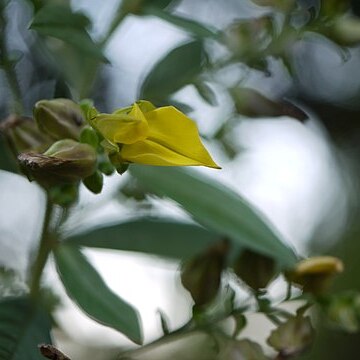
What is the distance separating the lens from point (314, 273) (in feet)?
1.97

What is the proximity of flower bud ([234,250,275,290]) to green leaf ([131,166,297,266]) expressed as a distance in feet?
0.04

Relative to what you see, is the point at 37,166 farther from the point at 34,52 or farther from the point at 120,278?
the point at 120,278

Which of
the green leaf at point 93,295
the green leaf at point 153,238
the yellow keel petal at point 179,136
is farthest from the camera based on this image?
the green leaf at point 153,238

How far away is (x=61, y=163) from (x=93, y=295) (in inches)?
5.7

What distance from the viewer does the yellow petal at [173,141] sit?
0.44m

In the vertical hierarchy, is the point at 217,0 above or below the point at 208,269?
below

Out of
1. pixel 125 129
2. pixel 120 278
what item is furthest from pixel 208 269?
pixel 120 278

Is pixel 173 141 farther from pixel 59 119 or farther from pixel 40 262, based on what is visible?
Answer: pixel 40 262

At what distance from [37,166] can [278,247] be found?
0.19m

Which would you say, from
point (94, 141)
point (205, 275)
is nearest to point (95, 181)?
point (94, 141)

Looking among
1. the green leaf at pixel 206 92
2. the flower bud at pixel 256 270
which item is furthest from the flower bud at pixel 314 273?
the green leaf at pixel 206 92

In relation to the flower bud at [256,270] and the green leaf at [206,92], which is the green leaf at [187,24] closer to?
the green leaf at [206,92]

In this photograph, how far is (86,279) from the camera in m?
0.59

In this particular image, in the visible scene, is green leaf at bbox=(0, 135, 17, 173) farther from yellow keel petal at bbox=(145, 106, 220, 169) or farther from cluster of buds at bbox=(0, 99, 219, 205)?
yellow keel petal at bbox=(145, 106, 220, 169)
